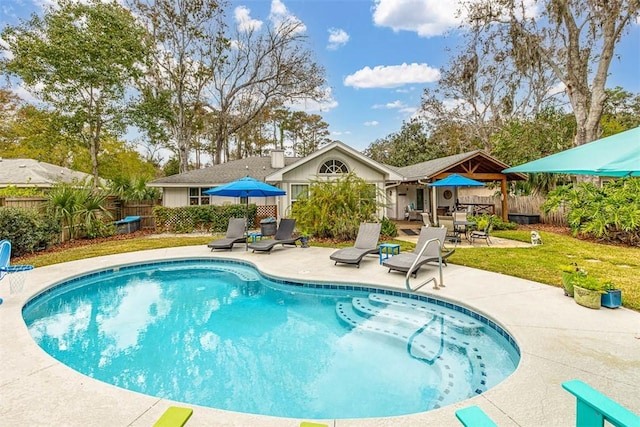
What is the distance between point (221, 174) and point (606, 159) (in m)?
20.0

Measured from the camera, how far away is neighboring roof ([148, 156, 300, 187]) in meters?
19.2

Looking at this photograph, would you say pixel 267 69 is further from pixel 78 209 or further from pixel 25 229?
pixel 25 229

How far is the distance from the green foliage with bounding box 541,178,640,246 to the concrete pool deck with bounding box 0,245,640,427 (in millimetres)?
7985

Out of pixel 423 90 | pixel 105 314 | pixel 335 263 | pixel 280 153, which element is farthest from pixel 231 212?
pixel 423 90

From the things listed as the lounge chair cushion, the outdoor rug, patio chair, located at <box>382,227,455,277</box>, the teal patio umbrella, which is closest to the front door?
the outdoor rug

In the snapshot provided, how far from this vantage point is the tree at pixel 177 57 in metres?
24.0

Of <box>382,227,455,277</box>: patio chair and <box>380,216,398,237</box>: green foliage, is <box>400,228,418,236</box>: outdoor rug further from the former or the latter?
<box>382,227,455,277</box>: patio chair

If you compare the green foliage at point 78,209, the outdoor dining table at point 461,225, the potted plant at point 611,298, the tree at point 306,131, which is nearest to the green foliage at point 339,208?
the outdoor dining table at point 461,225

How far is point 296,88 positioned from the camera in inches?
1102

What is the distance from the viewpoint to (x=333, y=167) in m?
17.5

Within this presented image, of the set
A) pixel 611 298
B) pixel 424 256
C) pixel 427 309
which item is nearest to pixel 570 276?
pixel 611 298

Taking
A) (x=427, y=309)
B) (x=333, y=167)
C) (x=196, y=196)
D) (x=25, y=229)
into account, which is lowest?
(x=427, y=309)

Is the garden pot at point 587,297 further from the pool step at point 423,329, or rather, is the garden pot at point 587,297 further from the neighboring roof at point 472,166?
the neighboring roof at point 472,166

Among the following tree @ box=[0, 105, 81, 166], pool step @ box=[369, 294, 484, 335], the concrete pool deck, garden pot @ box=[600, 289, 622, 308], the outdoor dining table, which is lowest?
pool step @ box=[369, 294, 484, 335]
